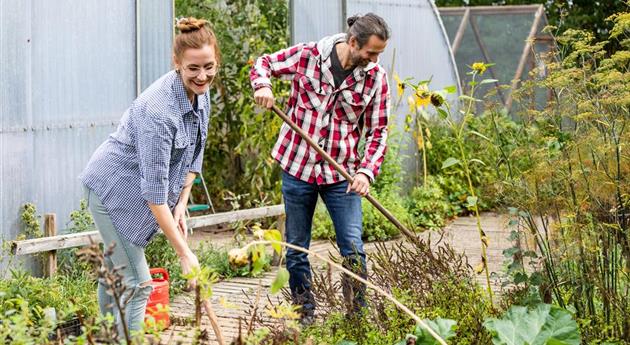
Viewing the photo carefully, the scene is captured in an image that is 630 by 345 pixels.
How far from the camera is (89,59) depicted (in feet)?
22.1

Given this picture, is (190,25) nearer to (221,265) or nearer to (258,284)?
(258,284)

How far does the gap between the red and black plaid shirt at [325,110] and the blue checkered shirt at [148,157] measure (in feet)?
2.95

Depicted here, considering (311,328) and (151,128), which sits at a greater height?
(151,128)

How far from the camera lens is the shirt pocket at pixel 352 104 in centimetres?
495

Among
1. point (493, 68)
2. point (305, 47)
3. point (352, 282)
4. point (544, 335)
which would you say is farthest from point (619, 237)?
point (493, 68)

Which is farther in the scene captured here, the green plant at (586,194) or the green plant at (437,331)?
the green plant at (586,194)

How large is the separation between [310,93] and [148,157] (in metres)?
1.37

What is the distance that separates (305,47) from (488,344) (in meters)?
1.74

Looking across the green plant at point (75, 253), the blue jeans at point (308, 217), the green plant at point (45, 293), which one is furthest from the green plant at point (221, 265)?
the blue jeans at point (308, 217)

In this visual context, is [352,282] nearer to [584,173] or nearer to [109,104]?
[584,173]

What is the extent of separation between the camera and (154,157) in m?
3.78

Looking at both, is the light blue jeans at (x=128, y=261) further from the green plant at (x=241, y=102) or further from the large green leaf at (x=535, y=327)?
the green plant at (x=241, y=102)

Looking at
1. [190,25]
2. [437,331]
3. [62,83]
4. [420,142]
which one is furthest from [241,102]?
Result: [437,331]

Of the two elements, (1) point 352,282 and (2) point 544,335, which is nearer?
(2) point 544,335
